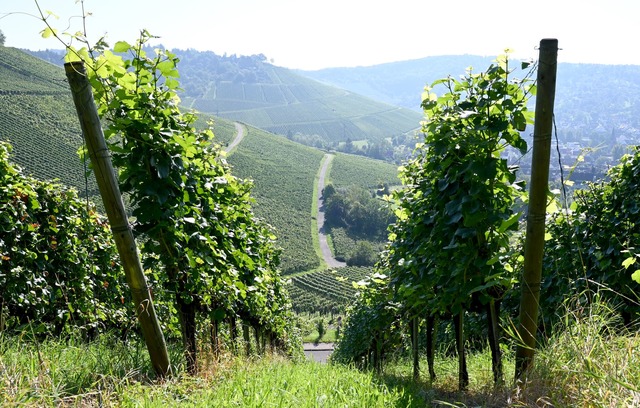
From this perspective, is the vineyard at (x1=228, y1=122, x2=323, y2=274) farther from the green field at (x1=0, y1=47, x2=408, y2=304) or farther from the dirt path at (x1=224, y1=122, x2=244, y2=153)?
the dirt path at (x1=224, y1=122, x2=244, y2=153)

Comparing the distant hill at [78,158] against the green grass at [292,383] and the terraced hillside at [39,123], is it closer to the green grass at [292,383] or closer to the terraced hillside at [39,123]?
the terraced hillside at [39,123]

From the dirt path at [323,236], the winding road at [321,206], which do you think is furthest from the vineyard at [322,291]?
the winding road at [321,206]

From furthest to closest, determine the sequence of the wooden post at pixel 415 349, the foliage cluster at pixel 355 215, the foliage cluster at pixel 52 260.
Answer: the foliage cluster at pixel 355 215 → the foliage cluster at pixel 52 260 → the wooden post at pixel 415 349

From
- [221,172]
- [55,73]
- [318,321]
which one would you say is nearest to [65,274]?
[221,172]

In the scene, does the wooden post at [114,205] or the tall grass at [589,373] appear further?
the wooden post at [114,205]

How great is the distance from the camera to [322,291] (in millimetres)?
57562

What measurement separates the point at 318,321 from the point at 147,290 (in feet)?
148

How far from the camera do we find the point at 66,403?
2857 mm

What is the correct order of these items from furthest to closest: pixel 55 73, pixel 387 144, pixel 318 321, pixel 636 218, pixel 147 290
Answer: pixel 387 144 < pixel 55 73 < pixel 318 321 < pixel 636 218 < pixel 147 290

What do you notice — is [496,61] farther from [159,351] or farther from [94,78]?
[159,351]

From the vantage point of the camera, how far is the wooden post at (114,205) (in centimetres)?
321

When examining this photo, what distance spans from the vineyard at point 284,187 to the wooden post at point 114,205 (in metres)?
60.0

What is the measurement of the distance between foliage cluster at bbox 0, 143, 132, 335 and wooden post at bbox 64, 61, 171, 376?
245cm

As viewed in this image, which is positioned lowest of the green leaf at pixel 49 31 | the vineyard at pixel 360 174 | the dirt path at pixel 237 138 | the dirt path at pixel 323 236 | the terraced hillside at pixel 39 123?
the dirt path at pixel 323 236
